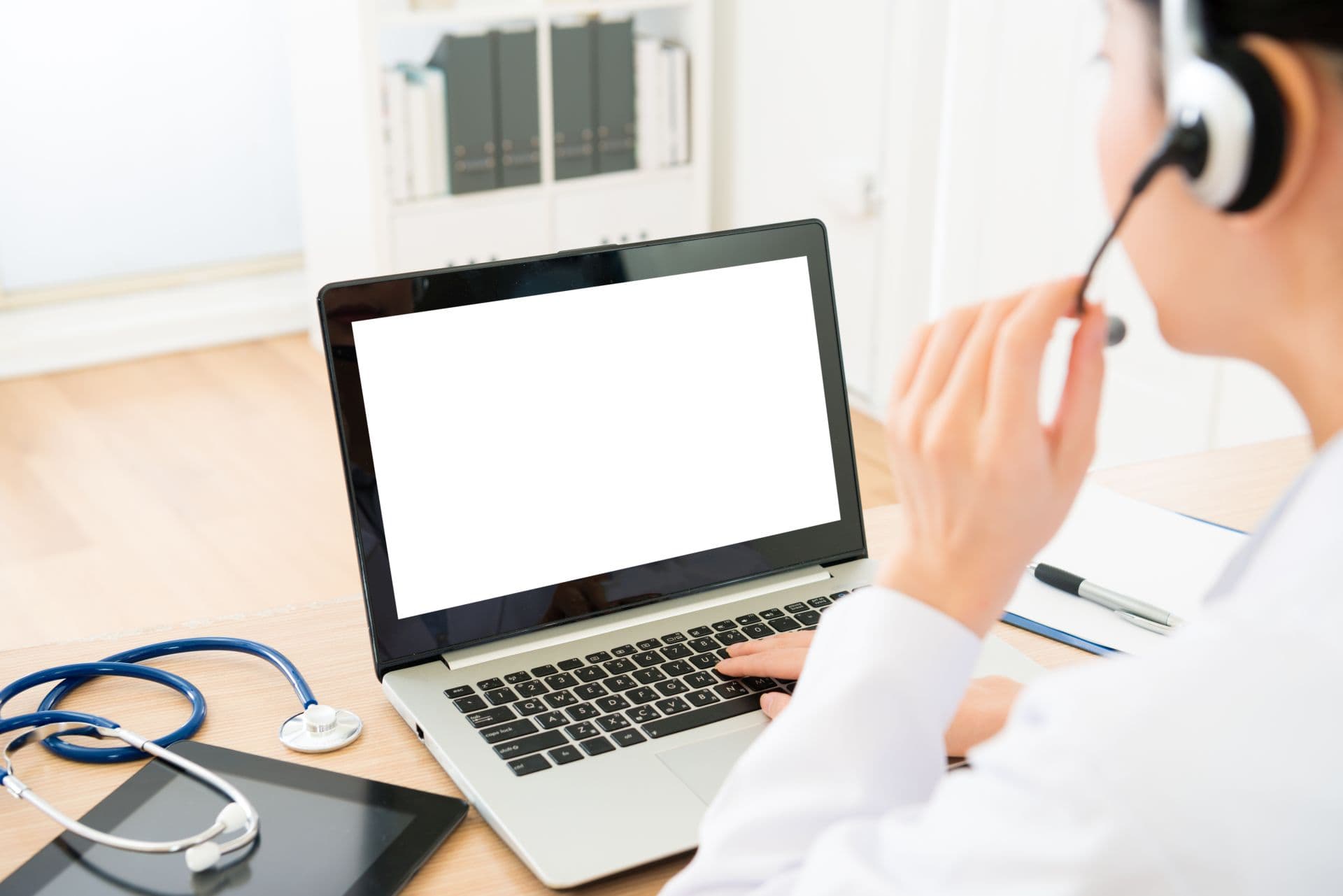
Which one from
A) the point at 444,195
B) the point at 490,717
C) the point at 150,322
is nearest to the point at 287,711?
the point at 490,717

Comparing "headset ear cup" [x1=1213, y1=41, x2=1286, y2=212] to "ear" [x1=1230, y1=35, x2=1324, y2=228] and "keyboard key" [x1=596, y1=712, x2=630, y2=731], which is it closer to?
"ear" [x1=1230, y1=35, x2=1324, y2=228]

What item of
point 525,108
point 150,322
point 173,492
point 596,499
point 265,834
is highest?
point 525,108

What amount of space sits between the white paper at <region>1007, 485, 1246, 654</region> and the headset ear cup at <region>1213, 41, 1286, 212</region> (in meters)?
0.51

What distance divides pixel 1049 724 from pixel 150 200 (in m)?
3.78

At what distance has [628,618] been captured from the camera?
3.38 ft

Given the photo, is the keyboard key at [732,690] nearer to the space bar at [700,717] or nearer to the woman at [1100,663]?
the space bar at [700,717]

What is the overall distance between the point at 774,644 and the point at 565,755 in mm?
177

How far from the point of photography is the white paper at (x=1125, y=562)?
107cm

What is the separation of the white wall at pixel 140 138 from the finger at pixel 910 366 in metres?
3.48

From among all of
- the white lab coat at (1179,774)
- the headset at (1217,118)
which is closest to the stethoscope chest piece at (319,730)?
the white lab coat at (1179,774)

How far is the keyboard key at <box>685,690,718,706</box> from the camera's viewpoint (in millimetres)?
933

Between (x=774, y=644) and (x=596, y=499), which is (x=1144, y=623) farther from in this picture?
(x=596, y=499)

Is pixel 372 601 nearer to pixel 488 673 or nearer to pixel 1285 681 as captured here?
pixel 488 673

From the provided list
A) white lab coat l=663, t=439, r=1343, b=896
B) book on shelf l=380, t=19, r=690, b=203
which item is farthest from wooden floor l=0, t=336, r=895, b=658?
white lab coat l=663, t=439, r=1343, b=896
